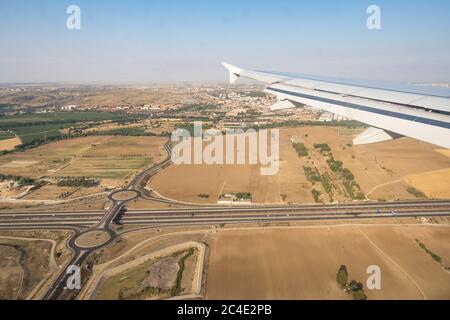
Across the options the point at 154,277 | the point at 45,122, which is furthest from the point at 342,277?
the point at 45,122

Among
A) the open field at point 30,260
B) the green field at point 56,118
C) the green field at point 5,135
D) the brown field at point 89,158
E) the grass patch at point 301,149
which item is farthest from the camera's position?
the green field at point 56,118

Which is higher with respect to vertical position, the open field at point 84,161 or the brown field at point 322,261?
the open field at point 84,161

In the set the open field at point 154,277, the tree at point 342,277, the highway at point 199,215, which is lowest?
the open field at point 154,277

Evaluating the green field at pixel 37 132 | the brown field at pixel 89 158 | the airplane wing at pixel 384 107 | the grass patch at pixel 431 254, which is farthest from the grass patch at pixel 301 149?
the green field at pixel 37 132

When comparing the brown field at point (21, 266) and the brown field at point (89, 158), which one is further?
the brown field at point (89, 158)

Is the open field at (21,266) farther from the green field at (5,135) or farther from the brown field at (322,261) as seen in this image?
the green field at (5,135)

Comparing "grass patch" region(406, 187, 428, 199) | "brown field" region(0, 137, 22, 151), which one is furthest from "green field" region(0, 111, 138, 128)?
"grass patch" region(406, 187, 428, 199)

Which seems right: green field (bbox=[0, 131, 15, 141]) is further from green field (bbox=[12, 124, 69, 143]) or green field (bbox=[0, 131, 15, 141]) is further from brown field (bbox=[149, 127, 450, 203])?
brown field (bbox=[149, 127, 450, 203])

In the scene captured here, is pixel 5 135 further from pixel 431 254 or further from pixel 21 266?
pixel 431 254
